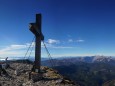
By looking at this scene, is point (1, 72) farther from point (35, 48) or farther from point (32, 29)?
point (32, 29)

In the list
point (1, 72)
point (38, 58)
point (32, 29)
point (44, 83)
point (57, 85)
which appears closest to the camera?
point (57, 85)

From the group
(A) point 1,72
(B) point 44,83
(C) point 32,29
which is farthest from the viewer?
(A) point 1,72

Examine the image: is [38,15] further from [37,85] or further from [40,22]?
[37,85]

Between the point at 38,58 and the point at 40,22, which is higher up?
the point at 40,22

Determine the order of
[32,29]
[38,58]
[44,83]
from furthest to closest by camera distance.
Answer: [38,58], [32,29], [44,83]

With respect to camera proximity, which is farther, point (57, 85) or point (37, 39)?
point (37, 39)

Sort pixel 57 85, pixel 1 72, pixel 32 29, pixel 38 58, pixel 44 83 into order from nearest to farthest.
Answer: pixel 57 85, pixel 44 83, pixel 32 29, pixel 38 58, pixel 1 72

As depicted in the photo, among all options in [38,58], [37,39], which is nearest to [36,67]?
[38,58]

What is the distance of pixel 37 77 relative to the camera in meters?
18.0

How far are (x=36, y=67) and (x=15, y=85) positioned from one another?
450 centimetres

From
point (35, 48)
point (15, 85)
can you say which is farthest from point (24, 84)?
point (35, 48)

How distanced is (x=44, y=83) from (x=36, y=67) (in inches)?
149

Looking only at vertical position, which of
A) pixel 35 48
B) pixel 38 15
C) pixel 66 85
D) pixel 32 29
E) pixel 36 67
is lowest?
pixel 66 85

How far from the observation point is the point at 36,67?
20.0 m
